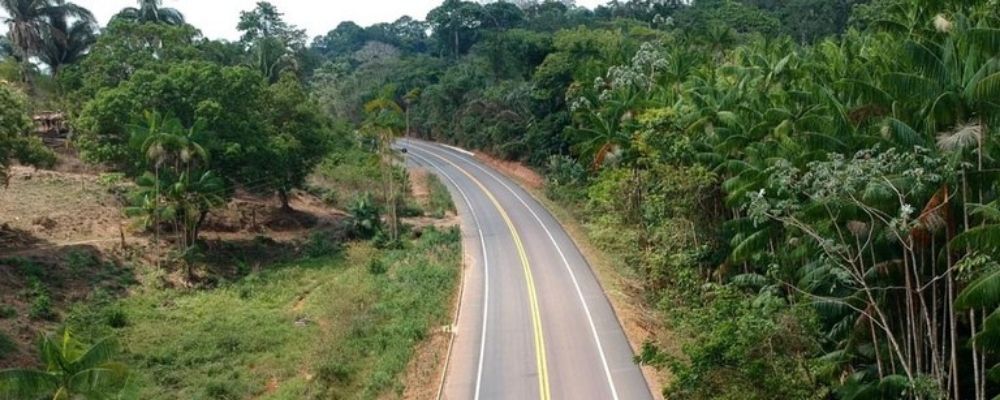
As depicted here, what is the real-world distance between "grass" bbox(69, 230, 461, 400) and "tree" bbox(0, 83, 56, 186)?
7.65 m

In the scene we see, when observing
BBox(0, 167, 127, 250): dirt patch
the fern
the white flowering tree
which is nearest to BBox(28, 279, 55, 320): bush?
BBox(0, 167, 127, 250): dirt patch

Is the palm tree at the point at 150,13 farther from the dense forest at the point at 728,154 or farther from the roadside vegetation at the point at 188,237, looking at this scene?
the roadside vegetation at the point at 188,237

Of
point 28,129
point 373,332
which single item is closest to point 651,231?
point 373,332

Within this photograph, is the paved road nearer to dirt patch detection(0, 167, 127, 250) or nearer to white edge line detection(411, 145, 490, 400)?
white edge line detection(411, 145, 490, 400)

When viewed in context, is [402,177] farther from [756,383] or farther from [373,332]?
[756,383]

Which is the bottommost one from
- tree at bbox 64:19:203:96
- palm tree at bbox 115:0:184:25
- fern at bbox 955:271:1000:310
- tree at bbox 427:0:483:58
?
fern at bbox 955:271:1000:310

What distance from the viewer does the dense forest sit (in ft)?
58.4

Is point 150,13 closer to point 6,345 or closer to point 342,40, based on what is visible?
point 6,345

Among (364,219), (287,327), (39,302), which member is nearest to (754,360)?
(287,327)

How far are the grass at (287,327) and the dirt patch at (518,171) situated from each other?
871 inches

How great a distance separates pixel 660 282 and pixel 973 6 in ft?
57.0

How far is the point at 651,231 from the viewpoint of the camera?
3800 centimetres

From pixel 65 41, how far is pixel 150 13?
9451 mm

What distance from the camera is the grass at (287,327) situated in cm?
2931
